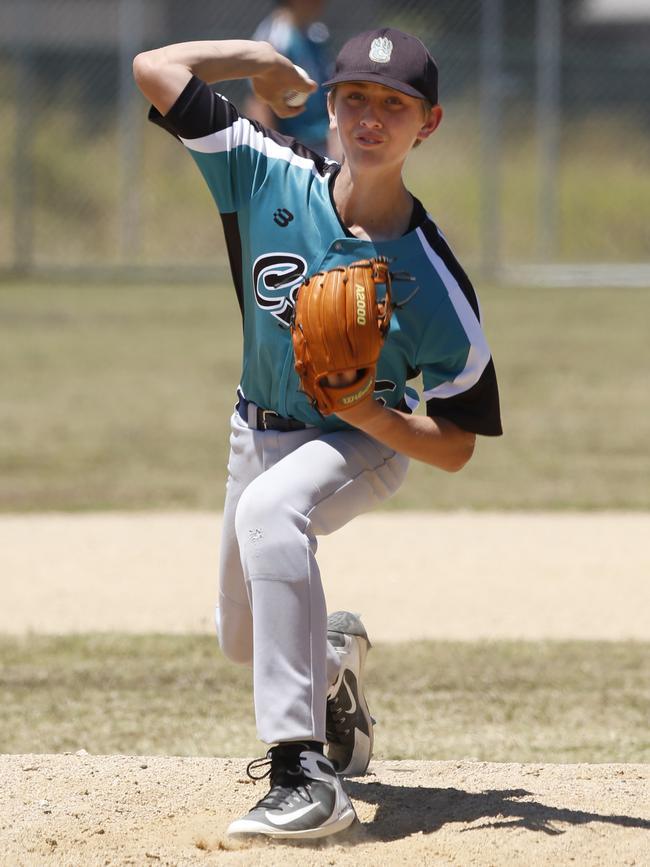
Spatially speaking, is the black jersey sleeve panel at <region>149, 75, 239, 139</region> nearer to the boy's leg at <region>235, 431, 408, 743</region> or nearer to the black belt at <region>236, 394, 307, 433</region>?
the black belt at <region>236, 394, 307, 433</region>

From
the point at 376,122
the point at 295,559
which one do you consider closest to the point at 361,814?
the point at 295,559

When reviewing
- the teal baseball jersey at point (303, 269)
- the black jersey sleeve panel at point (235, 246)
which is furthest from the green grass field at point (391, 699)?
the black jersey sleeve panel at point (235, 246)

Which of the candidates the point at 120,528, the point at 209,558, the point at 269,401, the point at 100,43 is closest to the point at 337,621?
the point at 269,401

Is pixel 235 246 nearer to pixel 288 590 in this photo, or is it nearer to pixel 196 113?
pixel 196 113

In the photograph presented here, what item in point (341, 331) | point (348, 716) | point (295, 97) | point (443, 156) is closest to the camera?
point (341, 331)

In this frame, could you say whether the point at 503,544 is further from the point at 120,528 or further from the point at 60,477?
the point at 60,477

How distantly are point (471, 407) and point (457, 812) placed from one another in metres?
0.90

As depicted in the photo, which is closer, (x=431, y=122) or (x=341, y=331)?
(x=341, y=331)

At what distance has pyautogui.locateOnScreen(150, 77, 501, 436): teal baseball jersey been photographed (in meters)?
3.32

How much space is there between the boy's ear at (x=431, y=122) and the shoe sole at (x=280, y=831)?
1493 millimetres

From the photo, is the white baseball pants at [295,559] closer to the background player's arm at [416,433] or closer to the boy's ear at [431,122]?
the background player's arm at [416,433]

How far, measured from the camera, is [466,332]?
3.32 metres

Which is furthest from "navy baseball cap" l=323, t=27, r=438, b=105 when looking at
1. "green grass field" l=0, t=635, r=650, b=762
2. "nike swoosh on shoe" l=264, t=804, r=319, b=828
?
"green grass field" l=0, t=635, r=650, b=762

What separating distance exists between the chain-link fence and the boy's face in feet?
43.0
